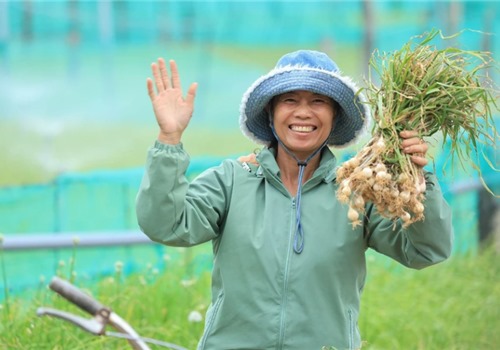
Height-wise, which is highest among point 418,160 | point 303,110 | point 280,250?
point 303,110

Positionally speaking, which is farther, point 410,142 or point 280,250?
point 280,250

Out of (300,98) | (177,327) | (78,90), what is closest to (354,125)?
(300,98)

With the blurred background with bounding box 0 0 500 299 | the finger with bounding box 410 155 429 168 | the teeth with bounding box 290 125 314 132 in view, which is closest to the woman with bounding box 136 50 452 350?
the teeth with bounding box 290 125 314 132

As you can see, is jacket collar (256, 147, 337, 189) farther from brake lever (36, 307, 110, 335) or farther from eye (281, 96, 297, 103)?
brake lever (36, 307, 110, 335)

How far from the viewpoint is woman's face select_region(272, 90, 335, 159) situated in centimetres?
359

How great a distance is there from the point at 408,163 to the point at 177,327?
2.24 metres

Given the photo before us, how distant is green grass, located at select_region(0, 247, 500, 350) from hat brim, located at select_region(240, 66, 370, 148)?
948mm

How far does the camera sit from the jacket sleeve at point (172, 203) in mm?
3295

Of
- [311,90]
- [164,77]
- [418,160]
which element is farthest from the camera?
[311,90]

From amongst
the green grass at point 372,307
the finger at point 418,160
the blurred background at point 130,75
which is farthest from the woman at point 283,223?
the blurred background at point 130,75

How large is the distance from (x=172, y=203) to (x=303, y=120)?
0.59 m

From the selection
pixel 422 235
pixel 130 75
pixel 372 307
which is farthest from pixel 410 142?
pixel 130 75

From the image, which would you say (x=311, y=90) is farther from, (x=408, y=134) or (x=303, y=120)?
(x=408, y=134)

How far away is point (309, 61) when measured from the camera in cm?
367
